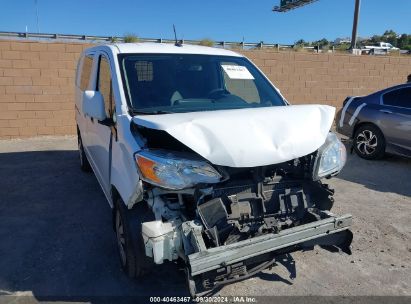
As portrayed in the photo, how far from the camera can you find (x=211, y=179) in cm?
266

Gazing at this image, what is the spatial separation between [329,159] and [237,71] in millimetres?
1559

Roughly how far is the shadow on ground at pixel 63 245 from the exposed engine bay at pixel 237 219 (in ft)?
1.98

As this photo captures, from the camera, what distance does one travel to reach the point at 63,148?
8.50 m

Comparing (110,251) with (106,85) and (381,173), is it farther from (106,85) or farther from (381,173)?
(381,173)

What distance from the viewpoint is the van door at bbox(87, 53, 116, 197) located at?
3.51 metres

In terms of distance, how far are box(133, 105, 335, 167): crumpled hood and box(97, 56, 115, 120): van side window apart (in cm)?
72

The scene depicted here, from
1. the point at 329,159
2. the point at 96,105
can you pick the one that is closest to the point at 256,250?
the point at 329,159

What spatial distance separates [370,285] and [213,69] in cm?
Answer: 255

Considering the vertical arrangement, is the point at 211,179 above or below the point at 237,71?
below

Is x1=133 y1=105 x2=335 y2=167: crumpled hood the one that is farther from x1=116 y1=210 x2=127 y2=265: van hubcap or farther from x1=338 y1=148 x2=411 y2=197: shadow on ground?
x1=338 y1=148 x2=411 y2=197: shadow on ground

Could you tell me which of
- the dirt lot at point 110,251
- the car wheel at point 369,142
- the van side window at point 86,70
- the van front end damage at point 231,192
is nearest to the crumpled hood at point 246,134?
the van front end damage at point 231,192

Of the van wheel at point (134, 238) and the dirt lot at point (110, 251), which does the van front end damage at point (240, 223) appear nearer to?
the van wheel at point (134, 238)

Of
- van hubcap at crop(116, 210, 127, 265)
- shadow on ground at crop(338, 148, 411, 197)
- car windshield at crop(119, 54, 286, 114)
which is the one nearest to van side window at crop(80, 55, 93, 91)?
car windshield at crop(119, 54, 286, 114)

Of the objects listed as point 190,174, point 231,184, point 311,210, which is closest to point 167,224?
point 190,174
